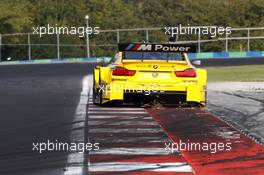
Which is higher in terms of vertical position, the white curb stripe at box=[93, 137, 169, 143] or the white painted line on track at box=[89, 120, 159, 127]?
the white curb stripe at box=[93, 137, 169, 143]

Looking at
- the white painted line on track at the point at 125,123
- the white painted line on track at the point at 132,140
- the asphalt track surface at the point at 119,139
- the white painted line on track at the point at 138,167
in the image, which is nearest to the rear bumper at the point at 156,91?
the asphalt track surface at the point at 119,139

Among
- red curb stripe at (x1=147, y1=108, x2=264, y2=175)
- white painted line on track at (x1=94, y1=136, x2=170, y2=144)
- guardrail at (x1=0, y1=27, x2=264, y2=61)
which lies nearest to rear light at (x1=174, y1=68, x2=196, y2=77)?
red curb stripe at (x1=147, y1=108, x2=264, y2=175)

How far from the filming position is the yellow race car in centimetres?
1297

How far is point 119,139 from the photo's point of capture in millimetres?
9727

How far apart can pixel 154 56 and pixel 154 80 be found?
96 centimetres

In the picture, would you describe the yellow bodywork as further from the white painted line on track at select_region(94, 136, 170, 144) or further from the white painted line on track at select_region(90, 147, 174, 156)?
the white painted line on track at select_region(90, 147, 174, 156)

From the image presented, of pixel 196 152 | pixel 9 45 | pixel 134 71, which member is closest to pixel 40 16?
pixel 9 45

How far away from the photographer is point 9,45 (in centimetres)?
4375

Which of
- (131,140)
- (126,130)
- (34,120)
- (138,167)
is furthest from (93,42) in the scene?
(138,167)

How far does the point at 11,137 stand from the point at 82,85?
11144 millimetres

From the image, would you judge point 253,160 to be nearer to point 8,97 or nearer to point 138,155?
point 138,155

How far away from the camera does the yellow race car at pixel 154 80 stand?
42.5ft

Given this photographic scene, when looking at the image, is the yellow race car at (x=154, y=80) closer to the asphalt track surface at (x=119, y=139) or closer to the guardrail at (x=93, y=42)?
the asphalt track surface at (x=119, y=139)

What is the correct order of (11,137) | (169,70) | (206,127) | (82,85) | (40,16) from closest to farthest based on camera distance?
1. (11,137)
2. (206,127)
3. (169,70)
4. (82,85)
5. (40,16)
